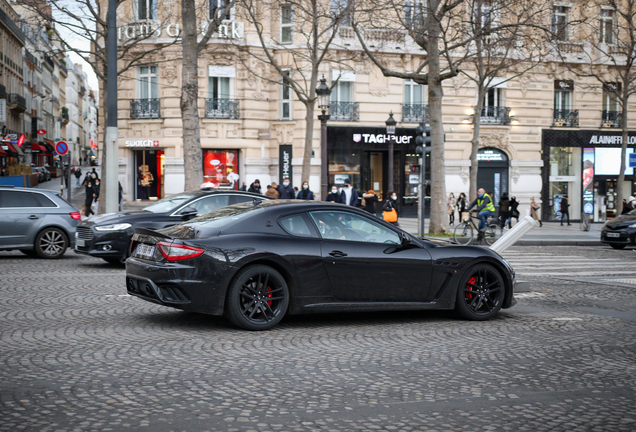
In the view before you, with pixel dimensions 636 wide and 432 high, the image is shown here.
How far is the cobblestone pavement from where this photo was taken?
458 cm

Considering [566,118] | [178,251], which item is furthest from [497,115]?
[178,251]

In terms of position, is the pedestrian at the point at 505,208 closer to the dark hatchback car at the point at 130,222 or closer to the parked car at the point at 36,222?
the dark hatchback car at the point at 130,222

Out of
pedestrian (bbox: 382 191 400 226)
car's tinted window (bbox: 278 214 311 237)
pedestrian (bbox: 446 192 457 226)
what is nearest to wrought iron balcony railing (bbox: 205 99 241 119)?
pedestrian (bbox: 446 192 457 226)

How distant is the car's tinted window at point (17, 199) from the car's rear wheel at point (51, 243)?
65 cm

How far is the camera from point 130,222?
13.0 metres

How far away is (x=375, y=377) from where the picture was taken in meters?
5.66

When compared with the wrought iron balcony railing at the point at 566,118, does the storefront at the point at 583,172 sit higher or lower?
lower

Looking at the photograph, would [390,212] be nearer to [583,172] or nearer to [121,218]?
[121,218]

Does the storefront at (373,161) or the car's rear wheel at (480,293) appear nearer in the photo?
the car's rear wheel at (480,293)

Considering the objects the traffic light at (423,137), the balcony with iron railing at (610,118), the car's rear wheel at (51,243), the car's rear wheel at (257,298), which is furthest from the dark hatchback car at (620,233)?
the balcony with iron railing at (610,118)

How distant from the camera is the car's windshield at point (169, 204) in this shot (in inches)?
534

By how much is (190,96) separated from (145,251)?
13997 millimetres

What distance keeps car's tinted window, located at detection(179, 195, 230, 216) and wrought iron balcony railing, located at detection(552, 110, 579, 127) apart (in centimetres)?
2914

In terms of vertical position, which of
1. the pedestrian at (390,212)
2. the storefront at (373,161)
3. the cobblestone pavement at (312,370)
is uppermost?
the storefront at (373,161)
